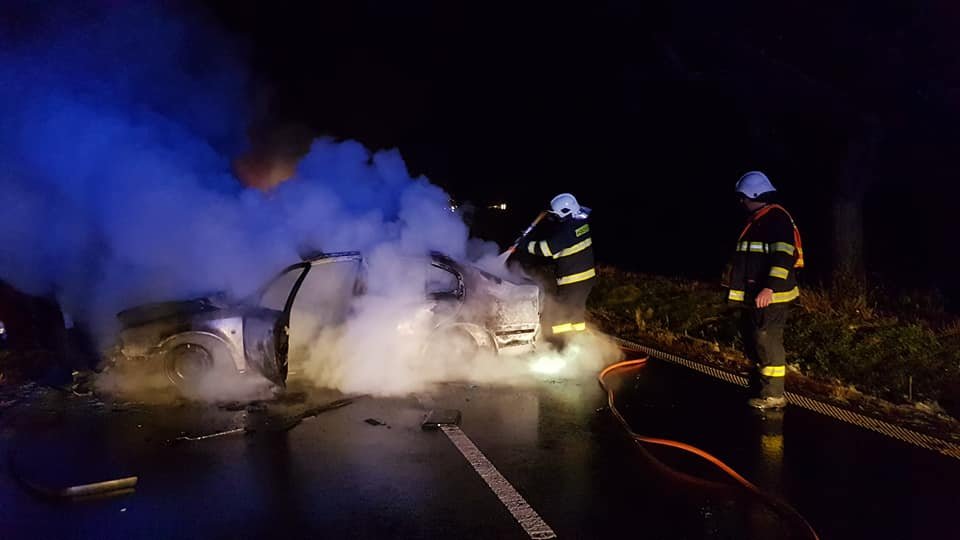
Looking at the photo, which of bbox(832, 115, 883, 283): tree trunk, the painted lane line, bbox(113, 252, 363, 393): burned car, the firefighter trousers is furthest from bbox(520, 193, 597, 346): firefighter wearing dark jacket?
bbox(832, 115, 883, 283): tree trunk

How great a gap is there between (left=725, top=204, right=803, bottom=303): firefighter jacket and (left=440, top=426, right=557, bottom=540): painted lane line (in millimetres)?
2691

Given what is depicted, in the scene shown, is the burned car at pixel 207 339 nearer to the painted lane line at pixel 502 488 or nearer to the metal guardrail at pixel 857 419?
the painted lane line at pixel 502 488

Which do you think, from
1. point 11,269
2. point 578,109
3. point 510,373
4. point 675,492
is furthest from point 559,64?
point 675,492

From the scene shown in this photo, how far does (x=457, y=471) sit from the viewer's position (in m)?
5.09

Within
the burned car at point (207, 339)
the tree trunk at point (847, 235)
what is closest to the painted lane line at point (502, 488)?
the burned car at point (207, 339)

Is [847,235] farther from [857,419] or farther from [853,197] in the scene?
[857,419]

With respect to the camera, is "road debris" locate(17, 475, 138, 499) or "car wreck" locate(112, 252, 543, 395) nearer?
"road debris" locate(17, 475, 138, 499)

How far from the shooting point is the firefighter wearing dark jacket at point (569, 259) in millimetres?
8125

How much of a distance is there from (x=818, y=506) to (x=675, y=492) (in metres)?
0.83

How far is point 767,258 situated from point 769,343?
0.72m

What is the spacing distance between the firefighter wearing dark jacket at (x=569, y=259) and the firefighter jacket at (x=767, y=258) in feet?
6.29

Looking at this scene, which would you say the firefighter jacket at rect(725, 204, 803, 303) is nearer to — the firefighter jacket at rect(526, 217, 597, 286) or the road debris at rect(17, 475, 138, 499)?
the firefighter jacket at rect(526, 217, 597, 286)

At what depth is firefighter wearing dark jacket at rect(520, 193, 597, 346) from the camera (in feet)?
26.7

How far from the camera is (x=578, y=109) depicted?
2303cm
